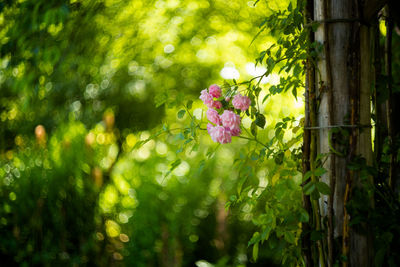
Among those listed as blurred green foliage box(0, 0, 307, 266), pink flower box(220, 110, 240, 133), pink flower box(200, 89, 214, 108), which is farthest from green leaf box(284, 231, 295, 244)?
blurred green foliage box(0, 0, 307, 266)

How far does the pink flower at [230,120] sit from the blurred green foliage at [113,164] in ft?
1.93

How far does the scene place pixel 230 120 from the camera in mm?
989

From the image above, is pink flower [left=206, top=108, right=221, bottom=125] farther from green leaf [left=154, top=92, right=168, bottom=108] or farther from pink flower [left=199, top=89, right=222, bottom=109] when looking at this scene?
green leaf [left=154, top=92, right=168, bottom=108]

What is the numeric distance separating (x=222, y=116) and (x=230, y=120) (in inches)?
1.0

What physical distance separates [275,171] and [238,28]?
213cm

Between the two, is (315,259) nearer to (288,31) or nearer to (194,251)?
(288,31)

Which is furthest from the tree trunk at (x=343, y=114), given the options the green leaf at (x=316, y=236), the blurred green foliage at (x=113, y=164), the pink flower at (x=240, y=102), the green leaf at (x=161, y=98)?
the blurred green foliage at (x=113, y=164)

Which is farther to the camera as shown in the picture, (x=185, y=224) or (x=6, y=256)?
(x=6, y=256)

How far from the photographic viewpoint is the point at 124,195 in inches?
104

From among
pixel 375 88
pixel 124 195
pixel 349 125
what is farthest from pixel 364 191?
pixel 124 195

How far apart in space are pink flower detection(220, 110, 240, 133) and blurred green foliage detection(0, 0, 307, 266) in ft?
1.93

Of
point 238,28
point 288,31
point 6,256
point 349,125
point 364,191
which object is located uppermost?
point 238,28

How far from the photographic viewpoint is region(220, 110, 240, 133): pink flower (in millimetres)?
988

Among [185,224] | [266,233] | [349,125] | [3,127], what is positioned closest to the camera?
[349,125]
